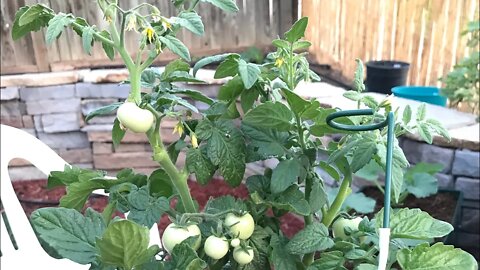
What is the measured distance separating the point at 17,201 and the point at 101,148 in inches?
30.4

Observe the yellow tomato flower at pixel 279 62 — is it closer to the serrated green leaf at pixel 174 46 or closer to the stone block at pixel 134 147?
the serrated green leaf at pixel 174 46

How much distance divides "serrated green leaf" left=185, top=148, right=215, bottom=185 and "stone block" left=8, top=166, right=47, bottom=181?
1661mm

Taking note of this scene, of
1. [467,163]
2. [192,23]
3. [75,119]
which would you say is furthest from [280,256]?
[75,119]

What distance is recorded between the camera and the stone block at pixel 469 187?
5.00ft

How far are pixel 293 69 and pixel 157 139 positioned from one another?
0.16 m

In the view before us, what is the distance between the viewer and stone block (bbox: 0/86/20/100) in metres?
1.92

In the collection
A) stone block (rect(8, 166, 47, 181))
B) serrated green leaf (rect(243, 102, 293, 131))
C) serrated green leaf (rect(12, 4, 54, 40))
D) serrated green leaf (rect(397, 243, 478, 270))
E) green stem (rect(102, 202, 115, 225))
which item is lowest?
stone block (rect(8, 166, 47, 181))

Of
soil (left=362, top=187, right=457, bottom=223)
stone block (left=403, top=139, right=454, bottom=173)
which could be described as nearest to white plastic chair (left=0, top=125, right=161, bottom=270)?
soil (left=362, top=187, right=457, bottom=223)

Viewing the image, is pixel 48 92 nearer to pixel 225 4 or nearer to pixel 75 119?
pixel 75 119

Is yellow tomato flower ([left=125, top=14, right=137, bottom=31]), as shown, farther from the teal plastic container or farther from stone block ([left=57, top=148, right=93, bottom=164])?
stone block ([left=57, top=148, right=93, bottom=164])

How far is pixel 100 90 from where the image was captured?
1.92 meters

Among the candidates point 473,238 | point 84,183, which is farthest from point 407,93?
point 84,183

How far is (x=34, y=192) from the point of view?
1.99 m

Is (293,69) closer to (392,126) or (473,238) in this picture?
(392,126)
